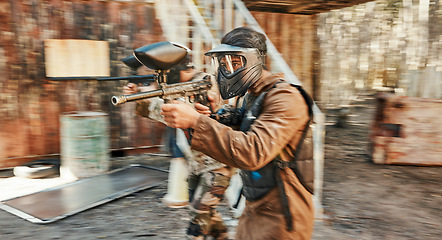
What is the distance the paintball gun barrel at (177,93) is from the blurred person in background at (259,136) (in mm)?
295

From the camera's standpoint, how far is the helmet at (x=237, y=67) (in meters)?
1.87

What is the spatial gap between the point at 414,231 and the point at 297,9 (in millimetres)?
5584

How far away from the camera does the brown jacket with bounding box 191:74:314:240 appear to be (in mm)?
1489

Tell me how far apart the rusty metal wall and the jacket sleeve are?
5.71 metres

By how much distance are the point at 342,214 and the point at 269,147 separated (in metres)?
3.42

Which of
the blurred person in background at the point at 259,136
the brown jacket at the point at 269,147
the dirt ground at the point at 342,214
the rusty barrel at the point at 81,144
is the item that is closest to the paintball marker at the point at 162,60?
the blurred person in background at the point at 259,136

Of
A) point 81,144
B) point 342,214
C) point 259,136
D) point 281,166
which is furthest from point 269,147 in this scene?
point 81,144

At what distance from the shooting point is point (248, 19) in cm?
520

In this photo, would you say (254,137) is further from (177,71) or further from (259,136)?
(177,71)

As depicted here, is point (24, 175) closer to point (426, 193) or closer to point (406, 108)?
point (426, 193)

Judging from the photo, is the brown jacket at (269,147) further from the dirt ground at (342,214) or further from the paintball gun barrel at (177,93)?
the dirt ground at (342,214)

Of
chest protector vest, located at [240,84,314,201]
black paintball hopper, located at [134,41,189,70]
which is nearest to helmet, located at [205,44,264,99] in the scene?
chest protector vest, located at [240,84,314,201]

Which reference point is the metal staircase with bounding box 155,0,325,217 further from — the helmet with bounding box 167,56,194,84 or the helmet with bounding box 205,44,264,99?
the helmet with bounding box 205,44,264,99

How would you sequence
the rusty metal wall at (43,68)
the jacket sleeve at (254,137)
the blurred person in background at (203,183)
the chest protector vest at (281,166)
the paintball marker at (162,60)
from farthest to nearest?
the rusty metal wall at (43,68)
the blurred person in background at (203,183)
the paintball marker at (162,60)
the chest protector vest at (281,166)
the jacket sleeve at (254,137)
